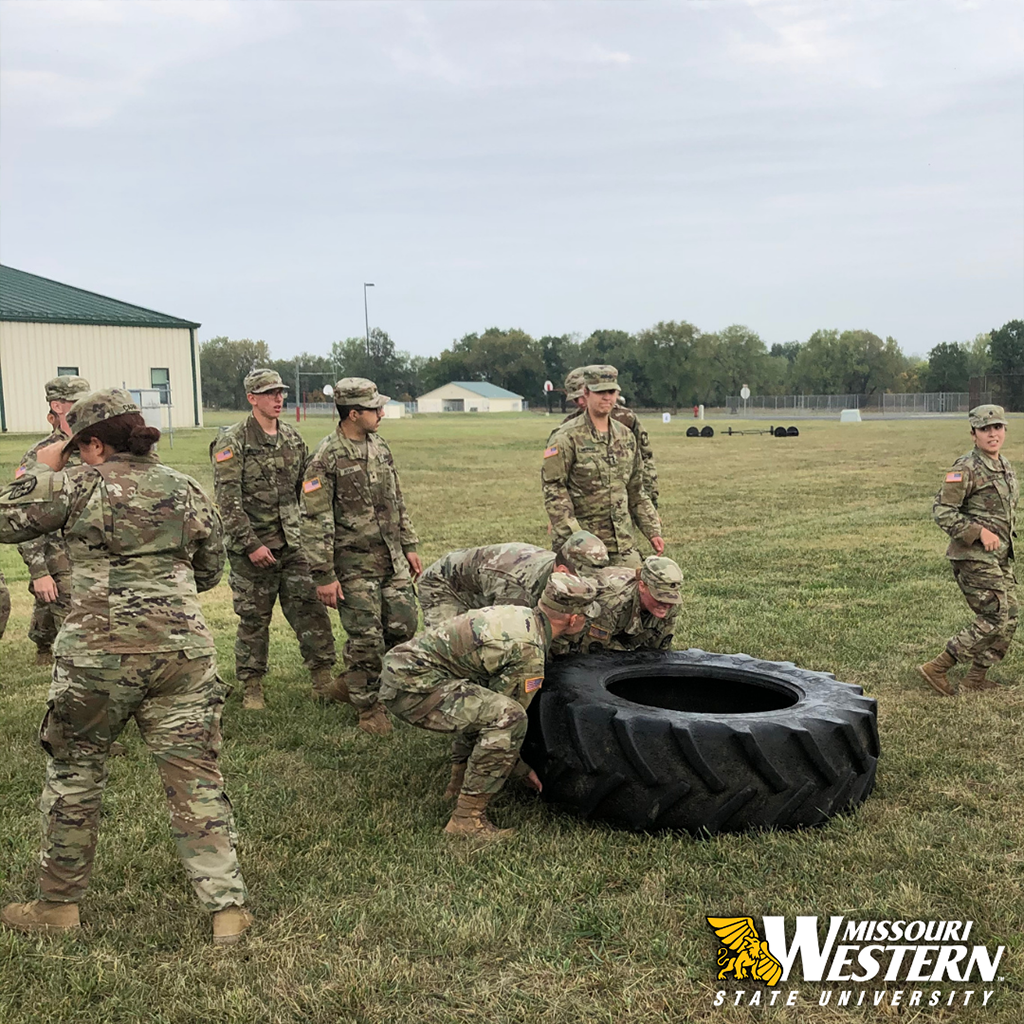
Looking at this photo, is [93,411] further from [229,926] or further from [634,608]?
[634,608]

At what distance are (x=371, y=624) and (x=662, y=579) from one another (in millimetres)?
2101

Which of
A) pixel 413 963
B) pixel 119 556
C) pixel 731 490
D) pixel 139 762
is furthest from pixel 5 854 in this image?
pixel 731 490

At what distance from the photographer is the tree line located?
93375mm

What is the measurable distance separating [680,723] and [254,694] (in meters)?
3.36

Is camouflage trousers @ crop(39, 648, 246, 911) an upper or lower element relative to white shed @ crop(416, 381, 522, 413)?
lower

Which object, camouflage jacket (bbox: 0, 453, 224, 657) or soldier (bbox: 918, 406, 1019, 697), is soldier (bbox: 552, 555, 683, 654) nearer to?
soldier (bbox: 918, 406, 1019, 697)

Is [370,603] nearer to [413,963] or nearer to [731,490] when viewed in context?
[413,963]

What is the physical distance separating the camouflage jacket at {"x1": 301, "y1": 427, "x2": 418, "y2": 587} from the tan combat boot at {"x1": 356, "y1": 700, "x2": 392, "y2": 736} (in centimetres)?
82

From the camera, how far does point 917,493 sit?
18641 millimetres

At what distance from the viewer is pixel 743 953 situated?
3.47 metres

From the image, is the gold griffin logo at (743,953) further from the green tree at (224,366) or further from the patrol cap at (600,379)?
the green tree at (224,366)

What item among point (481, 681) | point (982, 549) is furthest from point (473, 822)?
point (982, 549)

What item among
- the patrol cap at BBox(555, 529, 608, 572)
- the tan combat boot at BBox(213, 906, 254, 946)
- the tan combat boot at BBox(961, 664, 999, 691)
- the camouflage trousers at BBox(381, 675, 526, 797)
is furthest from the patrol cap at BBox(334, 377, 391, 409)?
the tan combat boot at BBox(961, 664, 999, 691)

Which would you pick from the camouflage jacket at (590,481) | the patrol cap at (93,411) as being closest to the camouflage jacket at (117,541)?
the patrol cap at (93,411)
